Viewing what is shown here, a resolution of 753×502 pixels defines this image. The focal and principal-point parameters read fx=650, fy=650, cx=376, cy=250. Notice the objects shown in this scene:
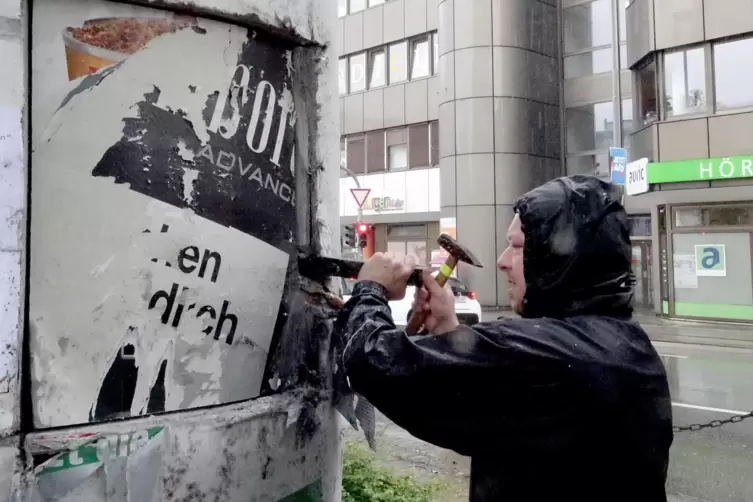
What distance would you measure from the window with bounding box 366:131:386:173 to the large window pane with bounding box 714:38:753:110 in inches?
458

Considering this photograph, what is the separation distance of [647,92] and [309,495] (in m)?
17.1

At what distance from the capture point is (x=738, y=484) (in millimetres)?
5402

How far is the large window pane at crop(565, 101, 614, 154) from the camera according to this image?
20391 millimetres

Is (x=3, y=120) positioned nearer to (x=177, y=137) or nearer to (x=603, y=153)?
(x=177, y=137)

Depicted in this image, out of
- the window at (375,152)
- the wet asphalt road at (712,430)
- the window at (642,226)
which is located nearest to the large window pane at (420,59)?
the window at (375,152)

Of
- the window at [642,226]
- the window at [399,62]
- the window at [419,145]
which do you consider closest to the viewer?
the window at [642,226]

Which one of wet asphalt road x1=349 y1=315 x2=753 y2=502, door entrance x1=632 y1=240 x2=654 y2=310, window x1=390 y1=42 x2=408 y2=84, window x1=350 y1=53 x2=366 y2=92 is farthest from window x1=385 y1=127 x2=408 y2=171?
wet asphalt road x1=349 y1=315 x2=753 y2=502

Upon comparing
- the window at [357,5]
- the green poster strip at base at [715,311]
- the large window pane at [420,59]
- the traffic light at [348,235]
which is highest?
the window at [357,5]

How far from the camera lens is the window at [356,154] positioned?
2464 cm

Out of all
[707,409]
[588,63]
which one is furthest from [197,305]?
[588,63]

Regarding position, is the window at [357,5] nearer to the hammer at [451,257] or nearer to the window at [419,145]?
the window at [419,145]

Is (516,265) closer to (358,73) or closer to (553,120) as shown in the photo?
(553,120)

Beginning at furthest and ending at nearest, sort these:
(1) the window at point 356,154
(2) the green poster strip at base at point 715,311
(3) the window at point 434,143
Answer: (1) the window at point 356,154 < (3) the window at point 434,143 < (2) the green poster strip at base at point 715,311

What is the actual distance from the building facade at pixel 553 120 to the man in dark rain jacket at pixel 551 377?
48.6ft
